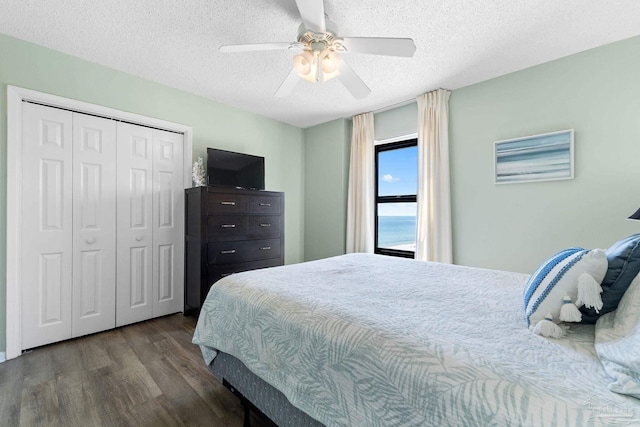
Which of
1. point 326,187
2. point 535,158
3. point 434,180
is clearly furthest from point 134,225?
point 535,158

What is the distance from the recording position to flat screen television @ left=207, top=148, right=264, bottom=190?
126 inches

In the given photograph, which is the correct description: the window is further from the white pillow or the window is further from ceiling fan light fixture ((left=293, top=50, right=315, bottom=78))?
the white pillow

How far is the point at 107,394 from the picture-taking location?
1.75 meters

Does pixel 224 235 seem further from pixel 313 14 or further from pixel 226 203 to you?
pixel 313 14

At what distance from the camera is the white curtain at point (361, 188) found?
3.81 metres

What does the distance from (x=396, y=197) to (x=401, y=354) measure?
10.2 feet

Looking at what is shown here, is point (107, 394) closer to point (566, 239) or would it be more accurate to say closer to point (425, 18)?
point (425, 18)

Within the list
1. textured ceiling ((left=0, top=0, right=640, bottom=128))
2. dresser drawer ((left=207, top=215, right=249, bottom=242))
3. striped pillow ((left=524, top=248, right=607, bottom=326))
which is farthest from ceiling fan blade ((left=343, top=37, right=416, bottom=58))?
dresser drawer ((left=207, top=215, right=249, bottom=242))

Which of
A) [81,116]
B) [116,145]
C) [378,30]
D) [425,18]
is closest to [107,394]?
[116,145]

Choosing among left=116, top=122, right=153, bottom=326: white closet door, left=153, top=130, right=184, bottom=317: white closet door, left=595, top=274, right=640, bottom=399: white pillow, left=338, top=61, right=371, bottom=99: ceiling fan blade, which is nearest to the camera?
left=595, top=274, right=640, bottom=399: white pillow

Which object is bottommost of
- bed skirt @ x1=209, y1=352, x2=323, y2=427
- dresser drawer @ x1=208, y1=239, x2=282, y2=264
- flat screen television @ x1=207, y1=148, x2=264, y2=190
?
bed skirt @ x1=209, y1=352, x2=323, y2=427

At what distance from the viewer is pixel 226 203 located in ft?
9.91

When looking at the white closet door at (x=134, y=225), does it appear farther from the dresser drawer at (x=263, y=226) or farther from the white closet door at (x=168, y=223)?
the dresser drawer at (x=263, y=226)

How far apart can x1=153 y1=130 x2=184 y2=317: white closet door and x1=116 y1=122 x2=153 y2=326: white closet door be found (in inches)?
2.3
